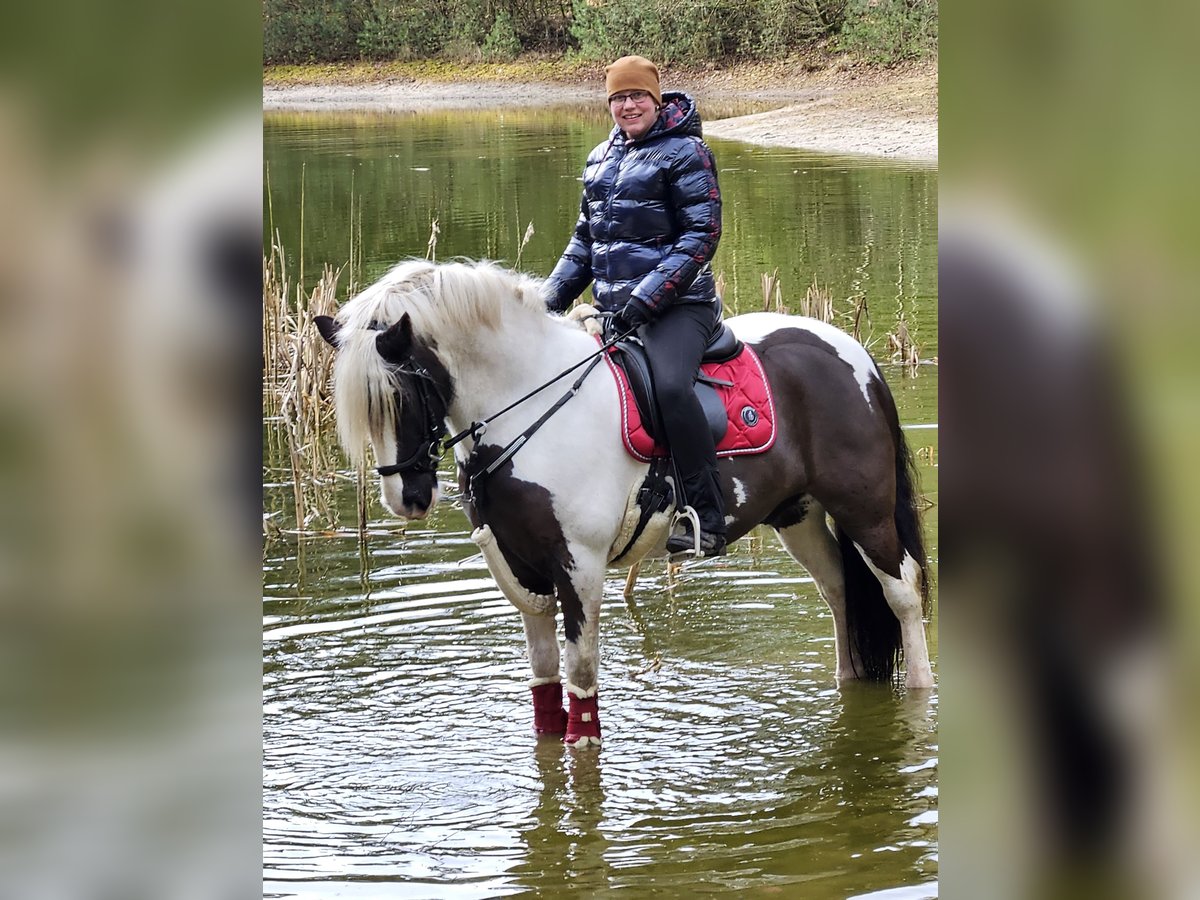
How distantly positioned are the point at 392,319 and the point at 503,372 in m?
0.49

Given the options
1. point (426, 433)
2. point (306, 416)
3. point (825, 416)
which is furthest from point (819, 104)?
point (426, 433)

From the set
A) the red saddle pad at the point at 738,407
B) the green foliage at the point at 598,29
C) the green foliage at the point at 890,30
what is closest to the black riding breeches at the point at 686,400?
the red saddle pad at the point at 738,407

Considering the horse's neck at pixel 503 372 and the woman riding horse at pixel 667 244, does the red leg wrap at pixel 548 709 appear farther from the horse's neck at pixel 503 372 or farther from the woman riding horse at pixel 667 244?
the horse's neck at pixel 503 372

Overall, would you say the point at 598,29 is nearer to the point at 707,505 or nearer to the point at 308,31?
the point at 308,31

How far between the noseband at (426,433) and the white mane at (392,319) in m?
0.10

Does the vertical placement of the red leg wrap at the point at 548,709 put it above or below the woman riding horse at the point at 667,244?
below

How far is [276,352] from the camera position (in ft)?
34.1

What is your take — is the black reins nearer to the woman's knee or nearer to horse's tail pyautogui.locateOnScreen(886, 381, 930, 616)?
the woman's knee

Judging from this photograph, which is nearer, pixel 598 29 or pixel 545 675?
pixel 545 675

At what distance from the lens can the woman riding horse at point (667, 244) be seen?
16.3 ft

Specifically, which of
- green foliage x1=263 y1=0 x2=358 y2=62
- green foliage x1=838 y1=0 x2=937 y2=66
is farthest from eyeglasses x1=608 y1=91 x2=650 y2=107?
green foliage x1=263 y1=0 x2=358 y2=62

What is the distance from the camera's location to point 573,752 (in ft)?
17.3
